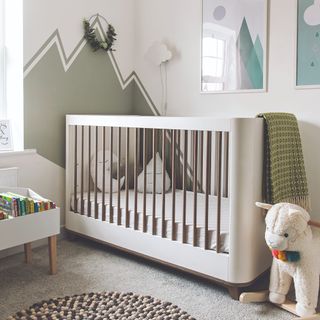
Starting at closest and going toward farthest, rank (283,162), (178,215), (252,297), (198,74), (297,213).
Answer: (297,213) < (252,297) < (283,162) < (178,215) < (198,74)

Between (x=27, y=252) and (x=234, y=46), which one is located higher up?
(x=234, y=46)

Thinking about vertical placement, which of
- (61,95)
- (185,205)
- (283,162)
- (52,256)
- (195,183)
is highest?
(61,95)

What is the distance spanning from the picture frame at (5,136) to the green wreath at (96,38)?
0.89 metres

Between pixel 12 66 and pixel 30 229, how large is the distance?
3.86ft

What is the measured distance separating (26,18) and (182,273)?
6.35 feet

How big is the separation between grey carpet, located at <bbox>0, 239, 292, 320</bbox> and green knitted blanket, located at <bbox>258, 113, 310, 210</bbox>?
0.58 m

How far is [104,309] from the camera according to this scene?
75.3 inches

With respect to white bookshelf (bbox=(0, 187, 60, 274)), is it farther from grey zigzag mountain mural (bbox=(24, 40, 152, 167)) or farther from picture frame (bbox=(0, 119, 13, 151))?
grey zigzag mountain mural (bbox=(24, 40, 152, 167))

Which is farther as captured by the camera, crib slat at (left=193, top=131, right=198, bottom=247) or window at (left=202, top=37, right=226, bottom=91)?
window at (left=202, top=37, right=226, bottom=91)

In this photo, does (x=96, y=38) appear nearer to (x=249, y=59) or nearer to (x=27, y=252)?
(x=249, y=59)

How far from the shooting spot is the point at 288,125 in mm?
2211

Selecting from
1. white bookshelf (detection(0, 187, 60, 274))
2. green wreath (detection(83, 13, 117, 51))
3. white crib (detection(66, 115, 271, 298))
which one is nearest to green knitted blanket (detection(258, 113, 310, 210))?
white crib (detection(66, 115, 271, 298))

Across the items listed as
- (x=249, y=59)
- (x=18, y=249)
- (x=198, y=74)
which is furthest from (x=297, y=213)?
(x=18, y=249)

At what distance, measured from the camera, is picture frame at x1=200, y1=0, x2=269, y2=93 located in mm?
2605
